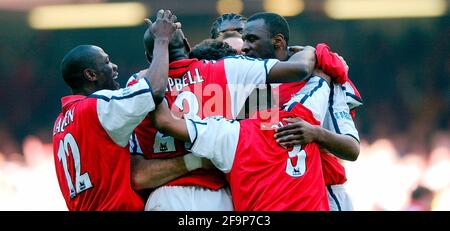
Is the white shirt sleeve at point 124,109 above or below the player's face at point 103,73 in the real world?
below

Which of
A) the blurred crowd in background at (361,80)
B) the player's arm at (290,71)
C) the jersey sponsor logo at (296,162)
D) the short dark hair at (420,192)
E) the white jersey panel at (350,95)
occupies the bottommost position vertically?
the short dark hair at (420,192)

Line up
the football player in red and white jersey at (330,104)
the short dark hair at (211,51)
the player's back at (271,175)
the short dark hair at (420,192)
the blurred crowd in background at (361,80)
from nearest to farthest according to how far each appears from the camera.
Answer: the player's back at (271,175) < the football player in red and white jersey at (330,104) < the short dark hair at (211,51) < the short dark hair at (420,192) < the blurred crowd in background at (361,80)

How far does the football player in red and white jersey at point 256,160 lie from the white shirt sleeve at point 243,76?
18cm

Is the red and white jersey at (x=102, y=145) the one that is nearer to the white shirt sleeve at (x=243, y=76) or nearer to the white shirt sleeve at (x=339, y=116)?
the white shirt sleeve at (x=243, y=76)

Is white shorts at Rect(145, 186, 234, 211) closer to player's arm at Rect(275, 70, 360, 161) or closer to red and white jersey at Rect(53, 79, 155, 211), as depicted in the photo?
red and white jersey at Rect(53, 79, 155, 211)

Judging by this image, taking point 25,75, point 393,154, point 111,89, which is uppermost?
point 111,89

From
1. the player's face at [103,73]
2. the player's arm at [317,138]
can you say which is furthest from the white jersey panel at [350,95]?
the player's face at [103,73]

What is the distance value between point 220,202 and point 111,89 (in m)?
0.85

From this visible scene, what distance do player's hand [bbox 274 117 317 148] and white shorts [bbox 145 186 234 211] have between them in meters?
0.40

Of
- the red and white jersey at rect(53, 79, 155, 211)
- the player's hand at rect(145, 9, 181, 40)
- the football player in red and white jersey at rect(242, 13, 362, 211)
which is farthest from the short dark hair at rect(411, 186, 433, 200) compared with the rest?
the player's hand at rect(145, 9, 181, 40)

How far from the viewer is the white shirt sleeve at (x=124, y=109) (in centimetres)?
403
